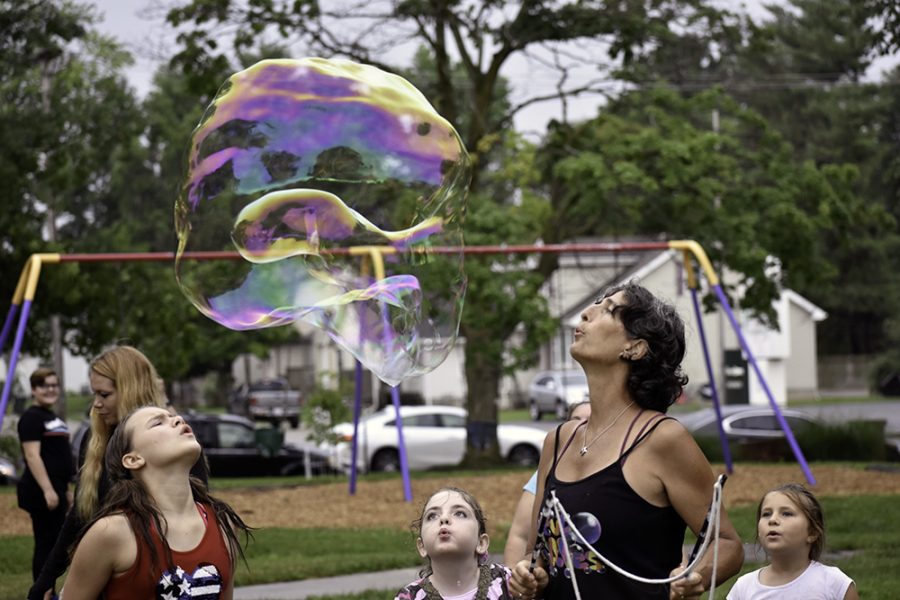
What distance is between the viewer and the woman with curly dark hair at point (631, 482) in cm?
375

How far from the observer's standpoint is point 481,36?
77.7 feet

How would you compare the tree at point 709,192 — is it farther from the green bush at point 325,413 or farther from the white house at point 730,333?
the white house at point 730,333

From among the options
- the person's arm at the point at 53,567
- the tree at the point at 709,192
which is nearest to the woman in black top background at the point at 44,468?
the person's arm at the point at 53,567

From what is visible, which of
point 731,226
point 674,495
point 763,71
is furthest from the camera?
point 763,71

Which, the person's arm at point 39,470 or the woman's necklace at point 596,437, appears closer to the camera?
the woman's necklace at point 596,437

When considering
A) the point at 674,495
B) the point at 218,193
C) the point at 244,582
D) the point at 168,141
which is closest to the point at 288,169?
the point at 218,193

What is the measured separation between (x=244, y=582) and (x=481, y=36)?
49.2 feet

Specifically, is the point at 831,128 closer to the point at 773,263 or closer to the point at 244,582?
the point at 773,263

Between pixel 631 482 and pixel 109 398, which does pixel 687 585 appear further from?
pixel 109 398

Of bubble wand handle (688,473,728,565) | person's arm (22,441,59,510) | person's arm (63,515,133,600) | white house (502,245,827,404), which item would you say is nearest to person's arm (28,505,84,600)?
person's arm (63,515,133,600)

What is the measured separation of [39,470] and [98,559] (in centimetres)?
542

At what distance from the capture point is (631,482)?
3762 millimetres

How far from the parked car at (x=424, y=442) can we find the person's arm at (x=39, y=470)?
15254 millimetres

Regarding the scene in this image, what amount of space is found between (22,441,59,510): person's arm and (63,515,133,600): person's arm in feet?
17.1
